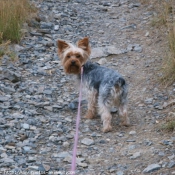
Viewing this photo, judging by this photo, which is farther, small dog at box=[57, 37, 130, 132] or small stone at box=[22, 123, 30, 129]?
small dog at box=[57, 37, 130, 132]

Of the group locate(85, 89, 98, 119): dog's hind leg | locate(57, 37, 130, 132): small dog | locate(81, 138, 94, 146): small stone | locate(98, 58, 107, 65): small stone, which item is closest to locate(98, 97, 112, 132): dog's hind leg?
locate(57, 37, 130, 132): small dog

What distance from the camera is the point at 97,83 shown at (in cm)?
780

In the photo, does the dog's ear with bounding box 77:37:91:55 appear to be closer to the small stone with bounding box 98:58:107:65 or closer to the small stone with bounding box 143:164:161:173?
the small stone with bounding box 98:58:107:65

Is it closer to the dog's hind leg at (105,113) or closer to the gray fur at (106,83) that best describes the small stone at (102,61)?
the gray fur at (106,83)

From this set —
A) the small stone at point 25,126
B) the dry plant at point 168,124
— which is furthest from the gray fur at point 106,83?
the small stone at point 25,126

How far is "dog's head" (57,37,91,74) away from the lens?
25.8 feet

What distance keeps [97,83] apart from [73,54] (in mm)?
657

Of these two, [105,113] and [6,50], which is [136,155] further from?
[6,50]

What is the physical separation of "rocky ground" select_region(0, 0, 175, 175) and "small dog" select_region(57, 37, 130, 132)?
11.0 inches

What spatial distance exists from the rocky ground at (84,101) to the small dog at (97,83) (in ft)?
0.92

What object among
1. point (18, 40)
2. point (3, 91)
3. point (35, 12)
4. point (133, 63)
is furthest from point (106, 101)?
point (35, 12)

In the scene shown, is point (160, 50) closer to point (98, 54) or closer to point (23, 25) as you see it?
point (98, 54)

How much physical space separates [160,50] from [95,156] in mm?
4753

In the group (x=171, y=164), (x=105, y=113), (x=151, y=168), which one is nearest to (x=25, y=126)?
(x=105, y=113)
